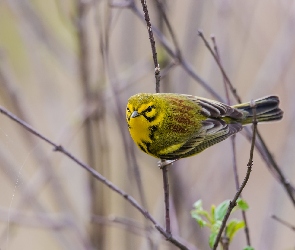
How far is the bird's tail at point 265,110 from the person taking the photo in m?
2.99

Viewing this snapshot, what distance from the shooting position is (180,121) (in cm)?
279

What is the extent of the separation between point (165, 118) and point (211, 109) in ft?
1.02

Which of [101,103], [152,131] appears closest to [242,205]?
[152,131]

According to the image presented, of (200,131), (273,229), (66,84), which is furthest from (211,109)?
(66,84)

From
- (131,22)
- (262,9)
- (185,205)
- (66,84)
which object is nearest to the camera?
(185,205)

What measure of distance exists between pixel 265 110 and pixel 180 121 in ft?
1.84

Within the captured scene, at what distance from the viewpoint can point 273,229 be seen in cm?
322

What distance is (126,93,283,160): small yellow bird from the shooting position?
8.51 ft

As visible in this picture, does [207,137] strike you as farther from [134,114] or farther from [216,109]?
[134,114]

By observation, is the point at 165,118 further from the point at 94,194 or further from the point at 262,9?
the point at 262,9

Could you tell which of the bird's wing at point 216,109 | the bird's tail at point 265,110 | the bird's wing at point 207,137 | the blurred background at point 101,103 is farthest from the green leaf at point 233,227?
the bird's tail at point 265,110

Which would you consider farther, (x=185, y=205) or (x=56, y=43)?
(x=56, y=43)

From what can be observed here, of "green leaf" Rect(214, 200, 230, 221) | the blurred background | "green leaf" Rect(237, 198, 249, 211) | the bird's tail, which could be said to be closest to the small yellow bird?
the bird's tail

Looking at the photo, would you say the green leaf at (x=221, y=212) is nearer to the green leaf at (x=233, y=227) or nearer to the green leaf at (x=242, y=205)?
the green leaf at (x=233, y=227)
